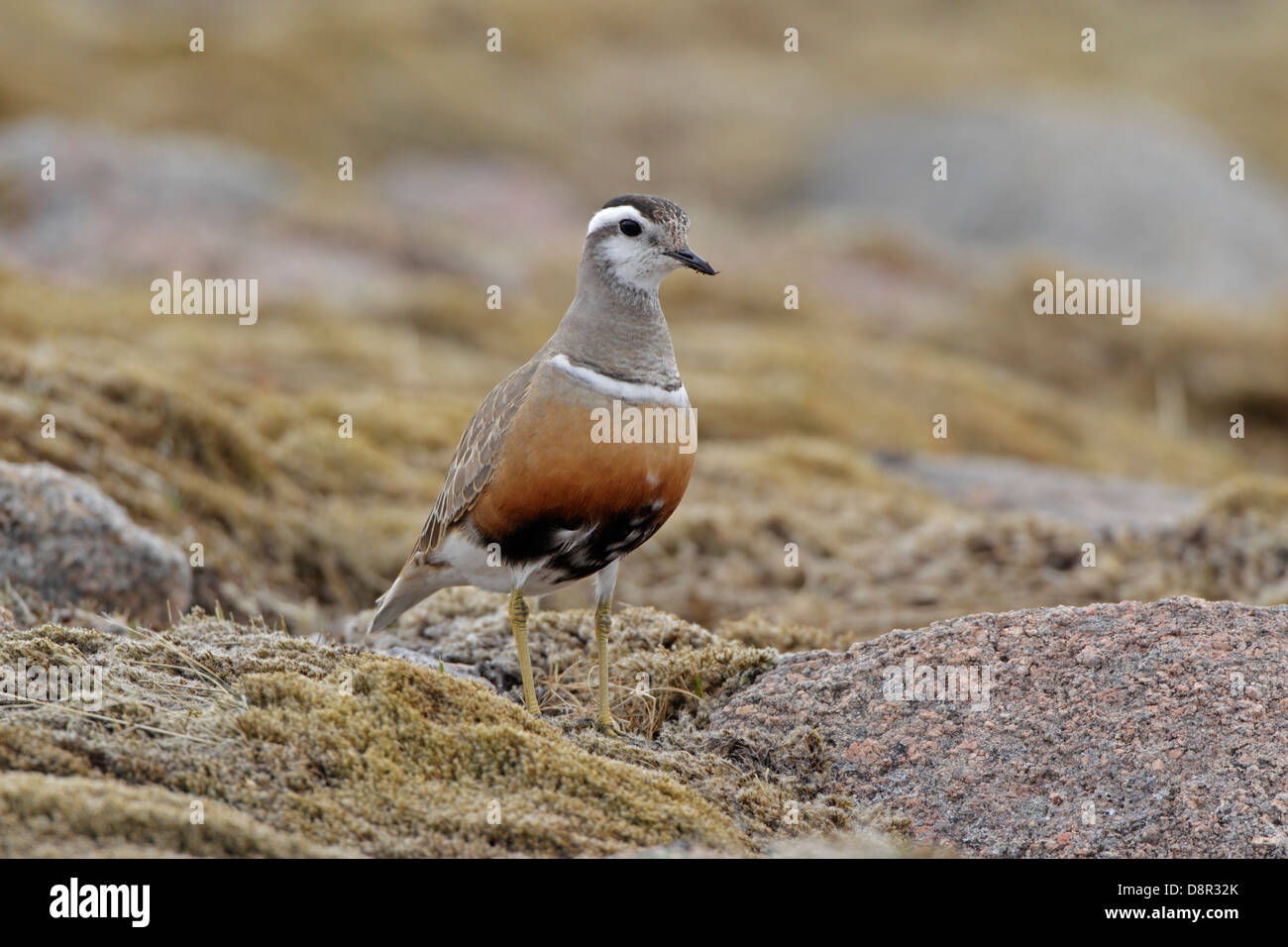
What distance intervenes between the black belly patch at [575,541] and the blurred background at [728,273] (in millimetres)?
1799

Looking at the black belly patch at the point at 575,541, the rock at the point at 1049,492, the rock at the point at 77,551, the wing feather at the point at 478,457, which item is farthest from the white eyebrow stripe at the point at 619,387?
the rock at the point at 1049,492

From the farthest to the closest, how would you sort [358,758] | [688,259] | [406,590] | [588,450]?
[406,590]
[688,259]
[588,450]
[358,758]

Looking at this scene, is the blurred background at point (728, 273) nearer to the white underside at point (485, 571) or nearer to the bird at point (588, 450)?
the white underside at point (485, 571)

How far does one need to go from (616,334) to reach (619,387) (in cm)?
33

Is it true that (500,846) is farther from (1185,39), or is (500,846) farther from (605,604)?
(1185,39)

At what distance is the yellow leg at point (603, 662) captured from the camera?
6.79 m

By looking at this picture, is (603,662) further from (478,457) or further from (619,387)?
(619,387)

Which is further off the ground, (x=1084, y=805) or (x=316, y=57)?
(x=316, y=57)

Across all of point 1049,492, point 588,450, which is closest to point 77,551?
point 588,450

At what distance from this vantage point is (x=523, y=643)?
7.03 meters

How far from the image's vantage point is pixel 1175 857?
561 cm

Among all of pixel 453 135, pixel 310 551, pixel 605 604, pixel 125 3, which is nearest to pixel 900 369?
pixel 310 551

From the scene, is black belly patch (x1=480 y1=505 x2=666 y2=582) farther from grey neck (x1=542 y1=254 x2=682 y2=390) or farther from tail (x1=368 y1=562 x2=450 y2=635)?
grey neck (x1=542 y1=254 x2=682 y2=390)
